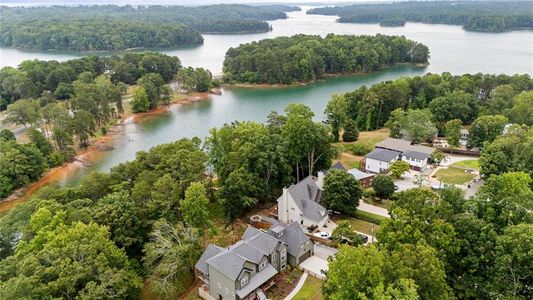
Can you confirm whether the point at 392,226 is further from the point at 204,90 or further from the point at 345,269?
the point at 204,90

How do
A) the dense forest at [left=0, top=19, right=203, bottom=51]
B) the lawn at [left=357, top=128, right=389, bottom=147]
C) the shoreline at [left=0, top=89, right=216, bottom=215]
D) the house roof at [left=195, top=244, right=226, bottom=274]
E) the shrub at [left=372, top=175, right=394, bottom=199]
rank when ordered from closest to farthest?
1. the house roof at [left=195, top=244, right=226, bottom=274]
2. the shrub at [left=372, top=175, right=394, bottom=199]
3. the shoreline at [left=0, top=89, right=216, bottom=215]
4. the lawn at [left=357, top=128, right=389, bottom=147]
5. the dense forest at [left=0, top=19, right=203, bottom=51]

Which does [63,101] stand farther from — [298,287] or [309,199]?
[298,287]

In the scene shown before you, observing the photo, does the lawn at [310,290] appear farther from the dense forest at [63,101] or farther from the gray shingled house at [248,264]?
the dense forest at [63,101]

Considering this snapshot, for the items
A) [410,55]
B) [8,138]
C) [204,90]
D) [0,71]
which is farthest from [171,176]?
[410,55]

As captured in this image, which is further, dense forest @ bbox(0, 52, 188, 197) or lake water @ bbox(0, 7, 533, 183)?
lake water @ bbox(0, 7, 533, 183)

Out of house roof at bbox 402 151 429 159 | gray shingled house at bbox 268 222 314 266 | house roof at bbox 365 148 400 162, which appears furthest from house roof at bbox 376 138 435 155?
gray shingled house at bbox 268 222 314 266

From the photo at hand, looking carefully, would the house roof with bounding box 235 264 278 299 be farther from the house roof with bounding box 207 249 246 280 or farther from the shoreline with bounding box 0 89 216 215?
the shoreline with bounding box 0 89 216 215

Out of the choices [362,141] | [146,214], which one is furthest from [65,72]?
[146,214]
